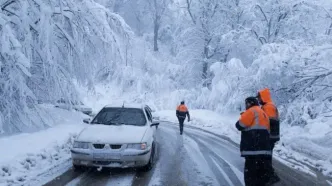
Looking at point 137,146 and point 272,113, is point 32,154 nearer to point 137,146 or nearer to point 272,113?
point 137,146

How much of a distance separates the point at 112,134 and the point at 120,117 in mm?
1403

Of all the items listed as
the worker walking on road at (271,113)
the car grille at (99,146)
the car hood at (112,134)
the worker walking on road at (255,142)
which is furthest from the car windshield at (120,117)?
the worker walking on road at (255,142)

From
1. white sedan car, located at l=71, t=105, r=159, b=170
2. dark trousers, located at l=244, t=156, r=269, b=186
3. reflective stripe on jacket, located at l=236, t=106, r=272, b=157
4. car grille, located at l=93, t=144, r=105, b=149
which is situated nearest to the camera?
reflective stripe on jacket, located at l=236, t=106, r=272, b=157

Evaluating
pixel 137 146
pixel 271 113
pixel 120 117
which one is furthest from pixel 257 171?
pixel 120 117

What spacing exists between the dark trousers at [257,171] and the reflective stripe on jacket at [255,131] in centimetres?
13

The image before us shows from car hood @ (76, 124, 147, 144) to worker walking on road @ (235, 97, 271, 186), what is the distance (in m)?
3.05

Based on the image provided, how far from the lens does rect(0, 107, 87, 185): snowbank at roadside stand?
7.44 meters

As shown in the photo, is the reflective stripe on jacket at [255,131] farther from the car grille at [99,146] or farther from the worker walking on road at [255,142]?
the car grille at [99,146]

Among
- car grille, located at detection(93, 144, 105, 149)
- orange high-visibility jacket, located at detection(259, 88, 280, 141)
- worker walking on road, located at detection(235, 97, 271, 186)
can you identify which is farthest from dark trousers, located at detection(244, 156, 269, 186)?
car grille, located at detection(93, 144, 105, 149)

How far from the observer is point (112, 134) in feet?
28.3

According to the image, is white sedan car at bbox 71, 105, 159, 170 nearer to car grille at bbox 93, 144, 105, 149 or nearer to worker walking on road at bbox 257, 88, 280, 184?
car grille at bbox 93, 144, 105, 149

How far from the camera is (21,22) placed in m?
9.87

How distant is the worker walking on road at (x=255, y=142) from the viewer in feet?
19.6

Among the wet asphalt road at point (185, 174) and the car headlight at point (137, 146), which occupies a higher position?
the car headlight at point (137, 146)
